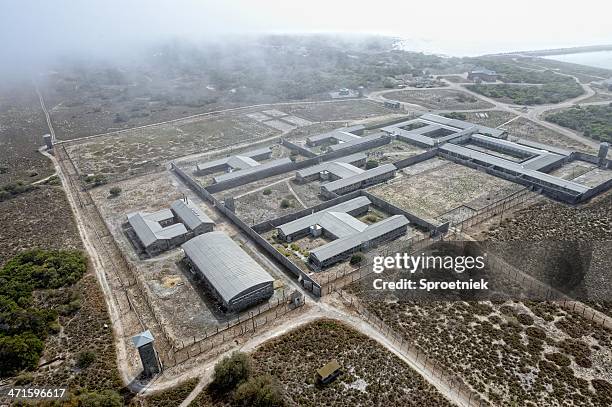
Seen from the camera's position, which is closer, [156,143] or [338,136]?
[338,136]

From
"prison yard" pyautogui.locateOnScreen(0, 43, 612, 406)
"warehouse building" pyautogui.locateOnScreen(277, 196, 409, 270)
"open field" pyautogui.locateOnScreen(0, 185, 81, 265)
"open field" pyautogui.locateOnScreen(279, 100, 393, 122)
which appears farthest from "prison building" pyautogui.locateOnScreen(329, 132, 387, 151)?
"open field" pyautogui.locateOnScreen(0, 185, 81, 265)

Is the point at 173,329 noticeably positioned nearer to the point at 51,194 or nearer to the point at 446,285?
the point at 446,285

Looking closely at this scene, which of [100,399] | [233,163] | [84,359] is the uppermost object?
[233,163]

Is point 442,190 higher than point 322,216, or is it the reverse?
point 322,216

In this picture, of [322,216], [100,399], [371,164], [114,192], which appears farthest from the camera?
[371,164]

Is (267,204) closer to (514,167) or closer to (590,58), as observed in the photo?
(514,167)

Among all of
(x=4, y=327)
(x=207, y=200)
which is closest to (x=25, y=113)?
(x=207, y=200)

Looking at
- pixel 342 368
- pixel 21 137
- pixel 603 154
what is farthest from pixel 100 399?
pixel 21 137

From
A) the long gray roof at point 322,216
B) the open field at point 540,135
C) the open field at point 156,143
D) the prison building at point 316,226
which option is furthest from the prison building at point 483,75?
the prison building at point 316,226
